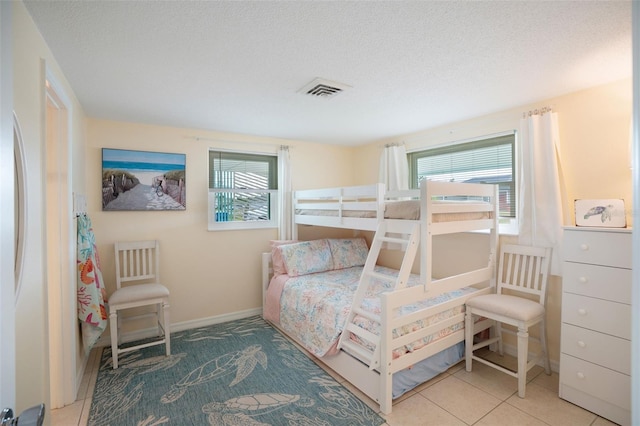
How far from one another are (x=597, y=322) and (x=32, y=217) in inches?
135

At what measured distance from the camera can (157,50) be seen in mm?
1819

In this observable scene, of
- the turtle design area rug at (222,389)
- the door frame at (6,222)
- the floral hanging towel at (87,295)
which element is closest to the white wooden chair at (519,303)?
the turtle design area rug at (222,389)

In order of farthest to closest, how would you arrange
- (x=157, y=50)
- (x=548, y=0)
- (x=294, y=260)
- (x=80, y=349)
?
(x=294, y=260) → (x=80, y=349) → (x=157, y=50) → (x=548, y=0)

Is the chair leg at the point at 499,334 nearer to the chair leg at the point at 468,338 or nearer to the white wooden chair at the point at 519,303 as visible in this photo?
the white wooden chair at the point at 519,303

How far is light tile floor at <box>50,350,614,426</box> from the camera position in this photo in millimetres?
2047

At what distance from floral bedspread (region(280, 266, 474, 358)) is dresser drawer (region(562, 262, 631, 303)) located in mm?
810

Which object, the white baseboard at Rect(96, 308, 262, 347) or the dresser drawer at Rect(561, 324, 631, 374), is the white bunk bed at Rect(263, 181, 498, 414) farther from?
the white baseboard at Rect(96, 308, 262, 347)

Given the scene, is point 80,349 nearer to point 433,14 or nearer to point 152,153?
point 152,153

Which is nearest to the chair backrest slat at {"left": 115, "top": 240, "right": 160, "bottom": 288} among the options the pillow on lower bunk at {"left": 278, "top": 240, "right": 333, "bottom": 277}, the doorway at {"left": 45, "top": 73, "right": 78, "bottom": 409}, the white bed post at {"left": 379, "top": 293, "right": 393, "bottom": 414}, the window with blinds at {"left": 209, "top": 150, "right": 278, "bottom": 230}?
the window with blinds at {"left": 209, "top": 150, "right": 278, "bottom": 230}

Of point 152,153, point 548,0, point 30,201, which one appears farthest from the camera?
point 152,153

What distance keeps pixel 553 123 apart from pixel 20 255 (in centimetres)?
363

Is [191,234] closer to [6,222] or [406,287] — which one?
[406,287]

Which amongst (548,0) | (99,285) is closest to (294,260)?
(99,285)

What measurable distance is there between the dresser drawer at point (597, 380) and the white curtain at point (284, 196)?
2957 mm
